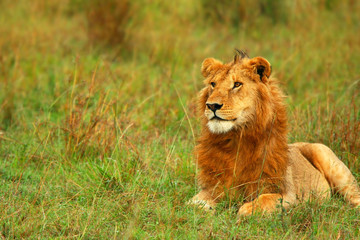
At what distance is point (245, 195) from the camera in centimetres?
459

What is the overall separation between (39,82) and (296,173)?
180 inches

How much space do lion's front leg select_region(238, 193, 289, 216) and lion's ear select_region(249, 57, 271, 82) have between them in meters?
0.98

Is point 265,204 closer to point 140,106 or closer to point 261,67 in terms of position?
point 261,67

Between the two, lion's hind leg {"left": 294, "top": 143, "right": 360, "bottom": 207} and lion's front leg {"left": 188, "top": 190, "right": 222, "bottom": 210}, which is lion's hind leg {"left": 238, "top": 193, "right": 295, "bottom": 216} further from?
lion's hind leg {"left": 294, "top": 143, "right": 360, "bottom": 207}

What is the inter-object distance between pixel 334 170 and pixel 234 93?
4.63 feet

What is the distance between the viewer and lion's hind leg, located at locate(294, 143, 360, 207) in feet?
16.4

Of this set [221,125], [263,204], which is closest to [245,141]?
[221,125]

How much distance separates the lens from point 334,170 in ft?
17.0

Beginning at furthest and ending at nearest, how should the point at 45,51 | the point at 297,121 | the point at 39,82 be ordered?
the point at 45,51, the point at 39,82, the point at 297,121

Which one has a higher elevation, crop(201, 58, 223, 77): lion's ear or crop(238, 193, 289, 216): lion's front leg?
crop(201, 58, 223, 77): lion's ear

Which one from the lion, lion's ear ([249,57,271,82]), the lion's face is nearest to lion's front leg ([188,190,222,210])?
the lion

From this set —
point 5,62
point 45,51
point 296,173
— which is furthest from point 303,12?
point 296,173

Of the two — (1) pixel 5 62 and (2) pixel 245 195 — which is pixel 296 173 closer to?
(2) pixel 245 195

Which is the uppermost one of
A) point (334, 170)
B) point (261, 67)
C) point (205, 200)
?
point (261, 67)
